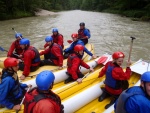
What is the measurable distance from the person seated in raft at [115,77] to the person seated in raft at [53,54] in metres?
1.66

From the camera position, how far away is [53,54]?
559cm

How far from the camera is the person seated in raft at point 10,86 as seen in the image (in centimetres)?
318

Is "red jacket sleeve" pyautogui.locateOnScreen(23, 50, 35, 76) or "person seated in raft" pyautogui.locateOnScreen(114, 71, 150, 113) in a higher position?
"person seated in raft" pyautogui.locateOnScreen(114, 71, 150, 113)

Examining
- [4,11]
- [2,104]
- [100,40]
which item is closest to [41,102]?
[2,104]

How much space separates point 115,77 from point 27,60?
7.46 feet

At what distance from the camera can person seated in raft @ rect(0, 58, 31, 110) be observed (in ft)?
10.4

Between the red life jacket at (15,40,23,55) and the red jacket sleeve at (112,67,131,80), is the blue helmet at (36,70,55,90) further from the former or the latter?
the red life jacket at (15,40,23,55)

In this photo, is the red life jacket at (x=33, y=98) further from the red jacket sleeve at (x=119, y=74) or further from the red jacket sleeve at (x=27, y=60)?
the red jacket sleeve at (x=27, y=60)

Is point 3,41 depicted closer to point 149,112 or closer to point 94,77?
point 94,77

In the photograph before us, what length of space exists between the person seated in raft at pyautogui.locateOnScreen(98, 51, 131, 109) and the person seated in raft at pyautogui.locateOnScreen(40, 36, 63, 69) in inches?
65.4

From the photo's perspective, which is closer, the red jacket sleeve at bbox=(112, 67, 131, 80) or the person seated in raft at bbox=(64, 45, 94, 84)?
the red jacket sleeve at bbox=(112, 67, 131, 80)

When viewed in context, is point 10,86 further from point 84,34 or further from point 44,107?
point 84,34

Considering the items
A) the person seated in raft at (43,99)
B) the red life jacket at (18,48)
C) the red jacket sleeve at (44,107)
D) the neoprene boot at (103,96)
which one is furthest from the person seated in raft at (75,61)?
the red life jacket at (18,48)

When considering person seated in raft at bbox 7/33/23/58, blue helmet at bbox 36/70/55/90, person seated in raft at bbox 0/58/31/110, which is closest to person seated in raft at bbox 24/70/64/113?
blue helmet at bbox 36/70/55/90
